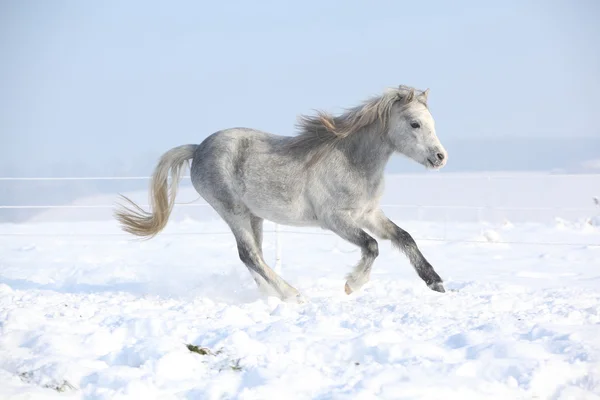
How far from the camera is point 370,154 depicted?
6.16 m

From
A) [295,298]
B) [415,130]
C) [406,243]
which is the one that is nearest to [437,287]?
[406,243]

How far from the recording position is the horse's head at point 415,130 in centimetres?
583

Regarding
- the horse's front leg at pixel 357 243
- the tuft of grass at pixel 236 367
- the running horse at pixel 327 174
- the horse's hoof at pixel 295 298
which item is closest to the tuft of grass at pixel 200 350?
the tuft of grass at pixel 236 367

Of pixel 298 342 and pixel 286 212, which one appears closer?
pixel 298 342

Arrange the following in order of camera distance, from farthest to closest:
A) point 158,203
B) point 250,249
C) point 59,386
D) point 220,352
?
point 158,203 < point 250,249 < point 220,352 < point 59,386

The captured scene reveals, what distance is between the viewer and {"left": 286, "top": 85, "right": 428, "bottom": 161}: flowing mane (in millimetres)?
6148

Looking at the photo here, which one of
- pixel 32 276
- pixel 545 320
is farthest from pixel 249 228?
pixel 32 276

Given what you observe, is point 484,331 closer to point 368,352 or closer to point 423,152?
point 368,352

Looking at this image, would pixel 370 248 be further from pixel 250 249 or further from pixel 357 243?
pixel 250 249

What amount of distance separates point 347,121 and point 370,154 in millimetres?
411

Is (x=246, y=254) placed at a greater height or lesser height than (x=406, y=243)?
lesser

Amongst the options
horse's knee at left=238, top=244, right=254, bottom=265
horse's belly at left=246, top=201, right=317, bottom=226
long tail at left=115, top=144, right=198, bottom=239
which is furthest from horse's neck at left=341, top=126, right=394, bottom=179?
long tail at left=115, top=144, right=198, bottom=239

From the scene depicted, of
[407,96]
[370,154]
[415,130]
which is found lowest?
[370,154]

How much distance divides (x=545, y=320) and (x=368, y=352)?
1.48 meters
